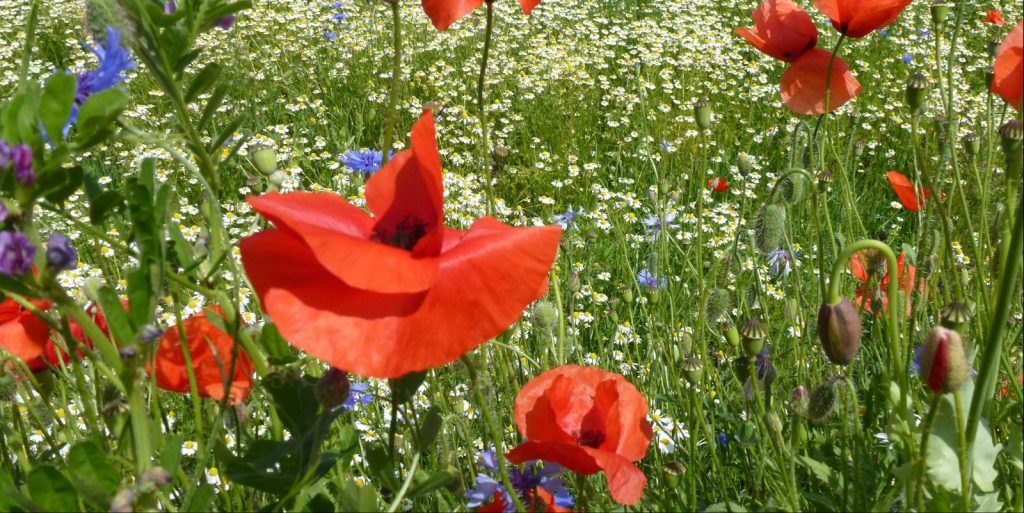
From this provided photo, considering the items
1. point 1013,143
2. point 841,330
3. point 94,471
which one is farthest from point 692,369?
point 94,471

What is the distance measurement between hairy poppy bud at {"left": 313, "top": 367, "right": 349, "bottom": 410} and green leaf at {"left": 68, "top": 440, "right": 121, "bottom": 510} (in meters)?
0.19

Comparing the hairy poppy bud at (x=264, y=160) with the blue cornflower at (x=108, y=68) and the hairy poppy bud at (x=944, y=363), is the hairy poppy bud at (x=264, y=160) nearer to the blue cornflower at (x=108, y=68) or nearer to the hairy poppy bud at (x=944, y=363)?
the blue cornflower at (x=108, y=68)

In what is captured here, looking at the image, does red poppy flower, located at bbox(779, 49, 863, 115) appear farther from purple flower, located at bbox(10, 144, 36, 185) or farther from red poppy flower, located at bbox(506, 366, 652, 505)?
purple flower, located at bbox(10, 144, 36, 185)

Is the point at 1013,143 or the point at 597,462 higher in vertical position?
the point at 1013,143

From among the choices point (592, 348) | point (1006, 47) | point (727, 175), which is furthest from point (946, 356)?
point (727, 175)

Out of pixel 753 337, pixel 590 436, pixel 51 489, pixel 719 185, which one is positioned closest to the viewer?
pixel 51 489

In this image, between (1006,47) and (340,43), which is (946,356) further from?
(340,43)

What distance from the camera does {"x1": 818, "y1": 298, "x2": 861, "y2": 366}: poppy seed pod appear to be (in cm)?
93

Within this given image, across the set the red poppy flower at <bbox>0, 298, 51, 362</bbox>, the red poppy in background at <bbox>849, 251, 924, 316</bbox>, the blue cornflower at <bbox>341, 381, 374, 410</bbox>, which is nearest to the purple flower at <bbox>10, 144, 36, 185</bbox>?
the red poppy flower at <bbox>0, 298, 51, 362</bbox>

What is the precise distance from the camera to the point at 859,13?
1.44 metres

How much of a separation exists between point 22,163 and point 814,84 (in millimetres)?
1224

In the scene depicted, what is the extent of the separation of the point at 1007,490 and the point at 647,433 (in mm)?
490

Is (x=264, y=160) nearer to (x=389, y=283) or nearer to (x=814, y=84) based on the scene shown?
(x=389, y=283)

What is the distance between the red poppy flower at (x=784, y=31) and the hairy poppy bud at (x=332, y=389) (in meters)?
1.00
